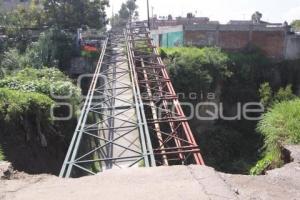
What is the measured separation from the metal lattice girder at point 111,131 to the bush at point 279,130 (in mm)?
2430

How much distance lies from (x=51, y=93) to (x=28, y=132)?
2878 mm

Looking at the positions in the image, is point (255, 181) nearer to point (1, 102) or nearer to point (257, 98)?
point (1, 102)

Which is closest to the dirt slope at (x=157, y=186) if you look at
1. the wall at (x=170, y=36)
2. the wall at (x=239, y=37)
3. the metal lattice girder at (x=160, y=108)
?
the metal lattice girder at (x=160, y=108)

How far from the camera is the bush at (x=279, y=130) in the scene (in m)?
7.41

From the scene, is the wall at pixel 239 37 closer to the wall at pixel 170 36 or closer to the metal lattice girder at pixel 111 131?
the wall at pixel 170 36

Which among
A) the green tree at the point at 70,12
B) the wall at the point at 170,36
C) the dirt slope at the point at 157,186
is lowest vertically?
the dirt slope at the point at 157,186

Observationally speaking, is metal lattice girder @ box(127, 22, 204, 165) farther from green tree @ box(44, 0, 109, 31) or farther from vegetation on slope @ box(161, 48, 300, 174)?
green tree @ box(44, 0, 109, 31)

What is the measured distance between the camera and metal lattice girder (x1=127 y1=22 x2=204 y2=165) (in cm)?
1012

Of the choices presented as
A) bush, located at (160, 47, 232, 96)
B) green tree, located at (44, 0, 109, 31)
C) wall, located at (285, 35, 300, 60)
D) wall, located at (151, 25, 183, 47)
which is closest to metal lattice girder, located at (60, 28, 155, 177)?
bush, located at (160, 47, 232, 96)

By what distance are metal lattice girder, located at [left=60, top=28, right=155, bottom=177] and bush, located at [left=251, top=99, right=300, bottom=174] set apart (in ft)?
7.97

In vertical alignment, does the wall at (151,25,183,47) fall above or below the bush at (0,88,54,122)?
above

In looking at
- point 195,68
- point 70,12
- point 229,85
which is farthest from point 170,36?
point 70,12

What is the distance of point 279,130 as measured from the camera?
7.83m

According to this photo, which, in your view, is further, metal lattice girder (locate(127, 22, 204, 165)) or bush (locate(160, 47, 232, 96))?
bush (locate(160, 47, 232, 96))
